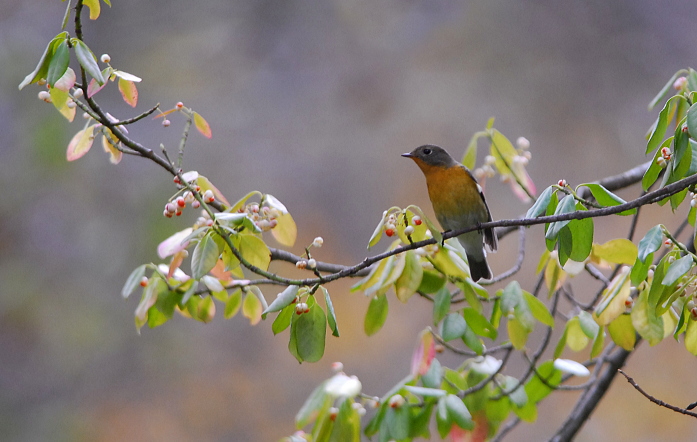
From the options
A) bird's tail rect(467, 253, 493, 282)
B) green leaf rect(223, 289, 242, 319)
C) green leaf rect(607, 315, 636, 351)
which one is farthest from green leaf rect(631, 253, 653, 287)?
bird's tail rect(467, 253, 493, 282)

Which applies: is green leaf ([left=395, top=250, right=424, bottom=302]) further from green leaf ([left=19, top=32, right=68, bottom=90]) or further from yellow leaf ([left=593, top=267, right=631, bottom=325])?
green leaf ([left=19, top=32, right=68, bottom=90])

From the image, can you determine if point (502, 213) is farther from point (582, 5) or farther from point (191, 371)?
point (191, 371)

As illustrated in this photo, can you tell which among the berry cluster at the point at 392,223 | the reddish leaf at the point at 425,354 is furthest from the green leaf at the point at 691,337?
the reddish leaf at the point at 425,354

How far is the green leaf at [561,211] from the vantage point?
139 cm

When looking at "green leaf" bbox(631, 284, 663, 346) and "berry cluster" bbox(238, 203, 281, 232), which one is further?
"berry cluster" bbox(238, 203, 281, 232)

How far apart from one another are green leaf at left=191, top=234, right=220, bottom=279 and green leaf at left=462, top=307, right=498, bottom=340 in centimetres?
79

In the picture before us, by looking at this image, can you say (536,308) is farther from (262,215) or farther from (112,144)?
(112,144)

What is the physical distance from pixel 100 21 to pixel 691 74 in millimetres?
5570

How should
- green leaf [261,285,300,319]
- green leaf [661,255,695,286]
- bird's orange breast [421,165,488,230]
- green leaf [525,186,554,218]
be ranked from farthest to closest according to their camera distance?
bird's orange breast [421,165,488,230]
green leaf [261,285,300,319]
green leaf [525,186,554,218]
green leaf [661,255,695,286]

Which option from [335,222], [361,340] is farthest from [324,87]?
[361,340]

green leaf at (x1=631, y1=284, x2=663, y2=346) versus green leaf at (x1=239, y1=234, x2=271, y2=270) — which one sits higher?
green leaf at (x1=239, y1=234, x2=271, y2=270)

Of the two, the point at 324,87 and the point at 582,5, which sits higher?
the point at 582,5

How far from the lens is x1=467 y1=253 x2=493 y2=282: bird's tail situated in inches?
132

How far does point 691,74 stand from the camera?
6.02 ft
